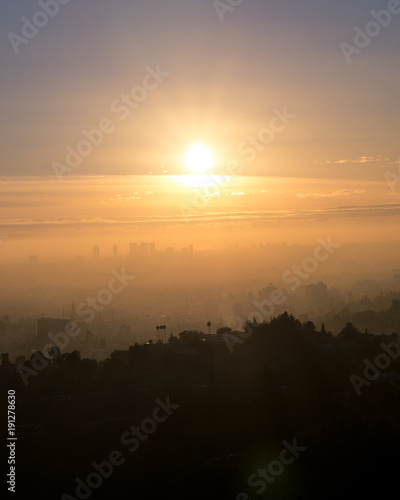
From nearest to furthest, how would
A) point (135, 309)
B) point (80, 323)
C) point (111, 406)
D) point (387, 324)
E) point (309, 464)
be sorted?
point (309, 464) < point (111, 406) < point (387, 324) < point (80, 323) < point (135, 309)

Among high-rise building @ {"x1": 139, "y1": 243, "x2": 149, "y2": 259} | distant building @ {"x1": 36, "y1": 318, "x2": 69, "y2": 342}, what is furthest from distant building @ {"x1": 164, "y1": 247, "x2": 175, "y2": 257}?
distant building @ {"x1": 36, "y1": 318, "x2": 69, "y2": 342}

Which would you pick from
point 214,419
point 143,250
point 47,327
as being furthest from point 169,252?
point 214,419

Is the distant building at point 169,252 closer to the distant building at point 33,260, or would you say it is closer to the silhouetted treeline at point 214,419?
the distant building at point 33,260

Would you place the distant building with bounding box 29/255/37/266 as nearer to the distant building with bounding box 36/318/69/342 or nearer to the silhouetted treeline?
the distant building with bounding box 36/318/69/342

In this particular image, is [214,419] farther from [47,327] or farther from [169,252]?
[169,252]

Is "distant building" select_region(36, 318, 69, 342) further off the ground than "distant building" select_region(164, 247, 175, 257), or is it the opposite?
"distant building" select_region(164, 247, 175, 257)

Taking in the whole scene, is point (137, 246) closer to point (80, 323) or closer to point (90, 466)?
point (80, 323)

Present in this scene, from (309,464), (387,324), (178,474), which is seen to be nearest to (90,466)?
(178,474)

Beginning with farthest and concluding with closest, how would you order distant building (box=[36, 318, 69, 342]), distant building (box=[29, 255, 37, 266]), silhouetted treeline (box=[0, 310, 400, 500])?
distant building (box=[29, 255, 37, 266]) → distant building (box=[36, 318, 69, 342]) → silhouetted treeline (box=[0, 310, 400, 500])

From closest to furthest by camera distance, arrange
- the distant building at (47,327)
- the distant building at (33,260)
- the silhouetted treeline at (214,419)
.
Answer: the silhouetted treeline at (214,419) < the distant building at (47,327) < the distant building at (33,260)

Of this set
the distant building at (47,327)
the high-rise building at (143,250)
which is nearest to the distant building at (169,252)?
the high-rise building at (143,250)

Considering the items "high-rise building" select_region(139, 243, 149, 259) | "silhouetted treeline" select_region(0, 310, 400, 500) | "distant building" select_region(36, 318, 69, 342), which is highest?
"high-rise building" select_region(139, 243, 149, 259)
